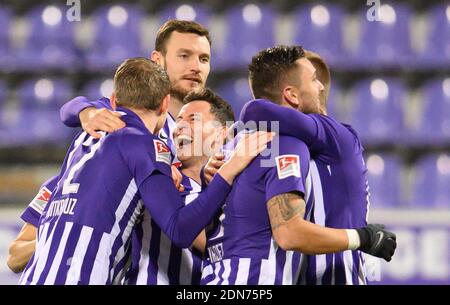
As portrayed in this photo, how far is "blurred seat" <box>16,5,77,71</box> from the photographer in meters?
9.40

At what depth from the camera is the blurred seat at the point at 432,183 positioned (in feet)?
26.9

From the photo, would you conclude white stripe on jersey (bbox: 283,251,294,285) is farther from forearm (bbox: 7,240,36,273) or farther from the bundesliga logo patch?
forearm (bbox: 7,240,36,273)

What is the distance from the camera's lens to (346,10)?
377 inches

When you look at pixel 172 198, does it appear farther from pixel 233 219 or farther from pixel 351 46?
pixel 351 46

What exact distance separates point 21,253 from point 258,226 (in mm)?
1468

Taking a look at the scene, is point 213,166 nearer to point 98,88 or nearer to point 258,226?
point 258,226

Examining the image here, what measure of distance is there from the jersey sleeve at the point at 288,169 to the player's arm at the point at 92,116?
0.74 m

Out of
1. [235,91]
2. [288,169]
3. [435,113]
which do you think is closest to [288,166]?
[288,169]

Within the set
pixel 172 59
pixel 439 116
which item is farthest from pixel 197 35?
pixel 439 116

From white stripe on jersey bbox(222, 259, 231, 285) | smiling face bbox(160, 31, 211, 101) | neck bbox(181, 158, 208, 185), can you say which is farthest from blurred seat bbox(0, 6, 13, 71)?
white stripe on jersey bbox(222, 259, 231, 285)

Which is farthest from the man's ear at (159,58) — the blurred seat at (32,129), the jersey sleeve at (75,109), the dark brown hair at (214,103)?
the blurred seat at (32,129)

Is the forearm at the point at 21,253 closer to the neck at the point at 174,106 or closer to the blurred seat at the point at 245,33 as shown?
the neck at the point at 174,106

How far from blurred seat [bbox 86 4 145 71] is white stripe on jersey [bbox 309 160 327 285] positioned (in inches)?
233

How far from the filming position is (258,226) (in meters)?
3.45
